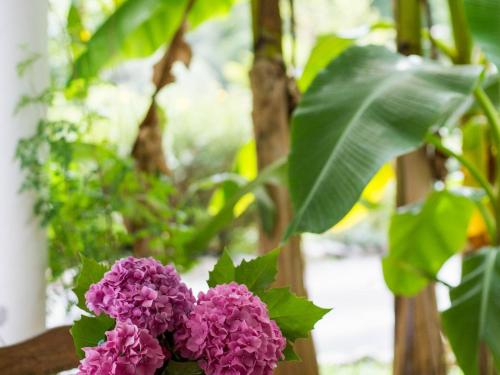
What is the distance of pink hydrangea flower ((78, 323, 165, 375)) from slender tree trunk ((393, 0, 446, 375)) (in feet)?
4.88

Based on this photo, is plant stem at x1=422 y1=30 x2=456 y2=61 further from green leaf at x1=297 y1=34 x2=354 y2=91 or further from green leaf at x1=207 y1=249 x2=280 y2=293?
green leaf at x1=207 y1=249 x2=280 y2=293

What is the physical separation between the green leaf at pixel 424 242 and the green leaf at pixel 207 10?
74 centimetres

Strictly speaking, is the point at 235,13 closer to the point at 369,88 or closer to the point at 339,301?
the point at 339,301

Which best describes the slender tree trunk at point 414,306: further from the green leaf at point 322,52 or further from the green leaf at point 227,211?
the green leaf at point 227,211

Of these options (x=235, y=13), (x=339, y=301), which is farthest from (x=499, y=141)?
(x=235, y=13)

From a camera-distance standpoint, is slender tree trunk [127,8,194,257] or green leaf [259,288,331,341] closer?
green leaf [259,288,331,341]

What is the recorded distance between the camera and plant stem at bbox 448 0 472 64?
91.1 inches

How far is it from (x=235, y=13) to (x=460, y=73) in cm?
647

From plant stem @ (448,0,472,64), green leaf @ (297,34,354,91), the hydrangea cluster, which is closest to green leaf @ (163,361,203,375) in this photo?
the hydrangea cluster

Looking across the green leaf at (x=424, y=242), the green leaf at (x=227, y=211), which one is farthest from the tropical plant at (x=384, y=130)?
the green leaf at (x=227, y=211)

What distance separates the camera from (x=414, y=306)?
88.0 inches

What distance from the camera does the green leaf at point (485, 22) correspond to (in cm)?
148

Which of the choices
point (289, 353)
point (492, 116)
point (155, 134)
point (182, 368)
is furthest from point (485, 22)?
point (155, 134)

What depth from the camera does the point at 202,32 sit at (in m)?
7.98
